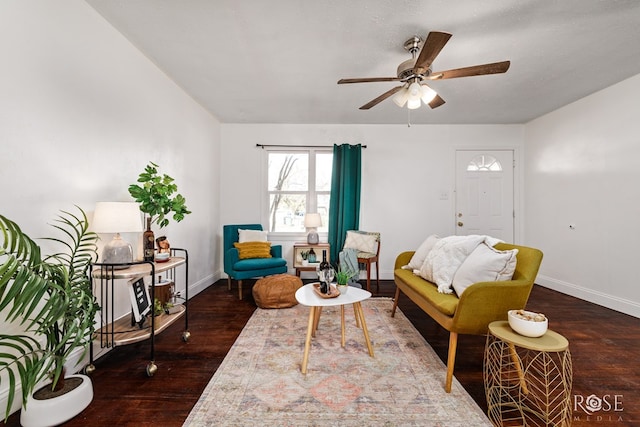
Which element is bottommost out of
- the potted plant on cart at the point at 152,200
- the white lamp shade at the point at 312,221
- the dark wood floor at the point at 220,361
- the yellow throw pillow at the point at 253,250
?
the dark wood floor at the point at 220,361

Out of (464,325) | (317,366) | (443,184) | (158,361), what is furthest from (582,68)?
(158,361)

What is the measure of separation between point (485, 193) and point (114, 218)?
4858 mm

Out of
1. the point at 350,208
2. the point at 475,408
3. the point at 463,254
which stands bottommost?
the point at 475,408

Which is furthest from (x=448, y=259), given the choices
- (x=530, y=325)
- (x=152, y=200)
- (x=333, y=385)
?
(x=152, y=200)

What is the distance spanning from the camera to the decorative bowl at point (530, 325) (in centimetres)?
137

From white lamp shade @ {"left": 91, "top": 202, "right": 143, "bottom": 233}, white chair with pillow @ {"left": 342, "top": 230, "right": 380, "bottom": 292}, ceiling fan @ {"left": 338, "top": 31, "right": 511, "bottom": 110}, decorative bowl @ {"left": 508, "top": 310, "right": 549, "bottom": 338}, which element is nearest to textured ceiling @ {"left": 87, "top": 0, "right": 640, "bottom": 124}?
ceiling fan @ {"left": 338, "top": 31, "right": 511, "bottom": 110}

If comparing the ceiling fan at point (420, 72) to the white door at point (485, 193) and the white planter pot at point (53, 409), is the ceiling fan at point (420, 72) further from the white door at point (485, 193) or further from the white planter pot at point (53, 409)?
the white planter pot at point (53, 409)

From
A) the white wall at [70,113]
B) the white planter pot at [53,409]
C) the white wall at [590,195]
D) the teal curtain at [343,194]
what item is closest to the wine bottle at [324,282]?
the white planter pot at [53,409]

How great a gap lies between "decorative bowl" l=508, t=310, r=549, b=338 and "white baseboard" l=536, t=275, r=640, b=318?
2655mm

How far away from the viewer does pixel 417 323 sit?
8.71 feet

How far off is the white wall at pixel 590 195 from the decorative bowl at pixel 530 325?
8.71ft

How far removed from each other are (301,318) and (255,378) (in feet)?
3.35

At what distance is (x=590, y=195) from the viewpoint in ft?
11.0

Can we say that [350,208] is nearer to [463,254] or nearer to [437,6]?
[463,254]
